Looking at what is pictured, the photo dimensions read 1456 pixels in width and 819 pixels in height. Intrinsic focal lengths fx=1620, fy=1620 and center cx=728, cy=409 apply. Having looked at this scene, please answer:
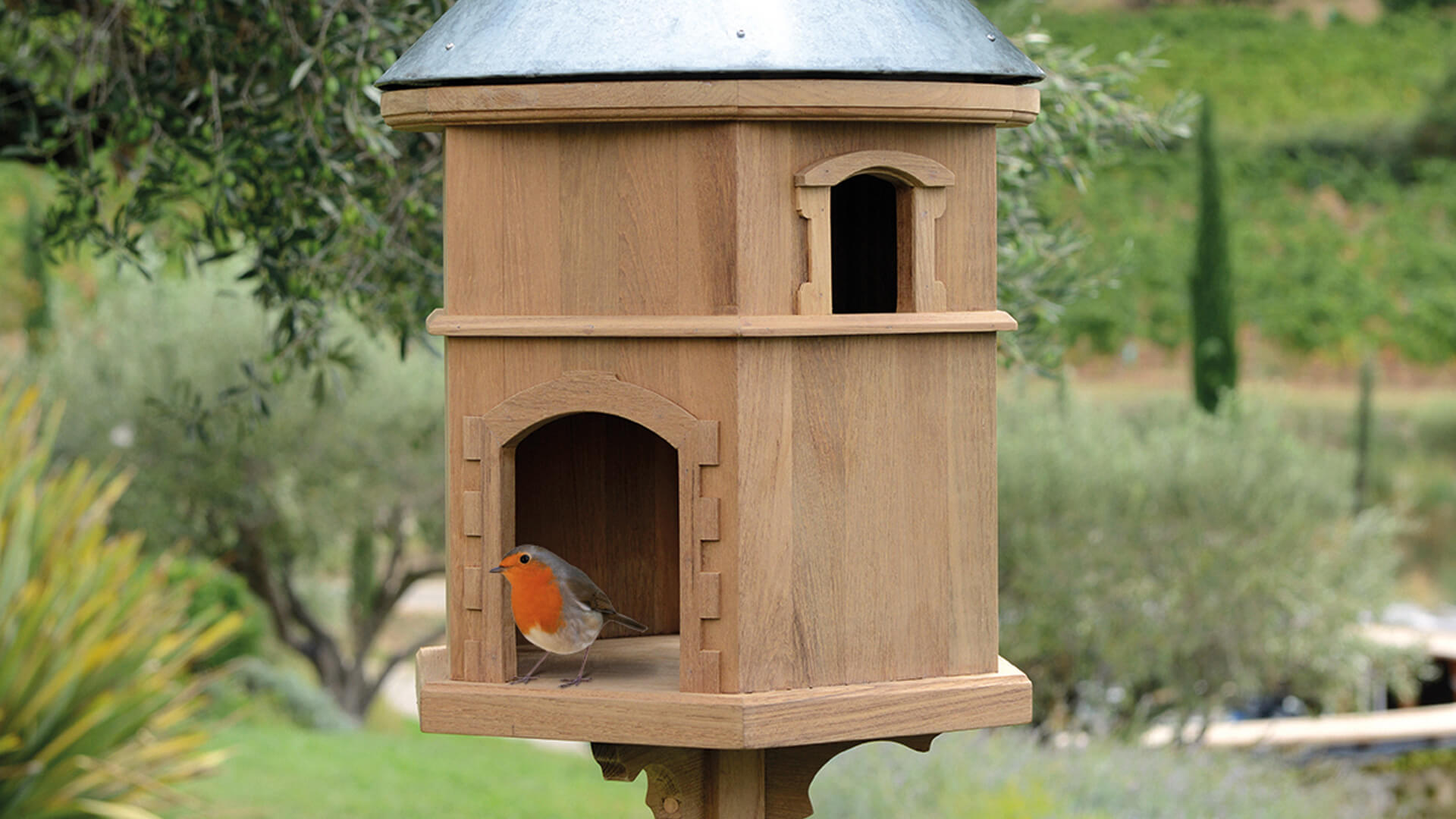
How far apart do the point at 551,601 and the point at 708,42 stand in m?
1.02

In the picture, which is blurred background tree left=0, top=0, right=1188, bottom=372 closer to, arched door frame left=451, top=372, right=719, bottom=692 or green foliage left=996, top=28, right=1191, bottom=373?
green foliage left=996, top=28, right=1191, bottom=373

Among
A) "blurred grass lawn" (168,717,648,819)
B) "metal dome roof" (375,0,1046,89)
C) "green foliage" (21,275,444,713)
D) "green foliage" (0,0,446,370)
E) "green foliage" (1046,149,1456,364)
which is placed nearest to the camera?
"metal dome roof" (375,0,1046,89)

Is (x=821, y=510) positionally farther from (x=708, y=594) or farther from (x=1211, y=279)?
(x=1211, y=279)

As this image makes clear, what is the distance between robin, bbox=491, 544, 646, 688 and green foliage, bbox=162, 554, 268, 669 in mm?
10114

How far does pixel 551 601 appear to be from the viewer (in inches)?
114

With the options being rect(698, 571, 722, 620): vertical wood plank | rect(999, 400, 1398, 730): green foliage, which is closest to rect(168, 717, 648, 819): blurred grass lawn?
rect(999, 400, 1398, 730): green foliage

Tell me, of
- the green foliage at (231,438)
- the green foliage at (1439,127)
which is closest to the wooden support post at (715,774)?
the green foliage at (231,438)

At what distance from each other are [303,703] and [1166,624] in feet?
23.2

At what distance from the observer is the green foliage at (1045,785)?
848 cm

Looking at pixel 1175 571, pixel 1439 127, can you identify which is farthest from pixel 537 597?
pixel 1439 127

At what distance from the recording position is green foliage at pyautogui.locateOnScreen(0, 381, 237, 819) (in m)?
5.80

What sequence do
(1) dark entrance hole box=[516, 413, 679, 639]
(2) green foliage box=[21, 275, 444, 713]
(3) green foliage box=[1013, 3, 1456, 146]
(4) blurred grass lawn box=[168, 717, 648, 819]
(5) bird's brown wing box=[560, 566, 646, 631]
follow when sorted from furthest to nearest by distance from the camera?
1. (3) green foliage box=[1013, 3, 1456, 146]
2. (2) green foliage box=[21, 275, 444, 713]
3. (4) blurred grass lawn box=[168, 717, 648, 819]
4. (1) dark entrance hole box=[516, 413, 679, 639]
5. (5) bird's brown wing box=[560, 566, 646, 631]

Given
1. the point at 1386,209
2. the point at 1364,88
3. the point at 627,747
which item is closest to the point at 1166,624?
the point at 627,747

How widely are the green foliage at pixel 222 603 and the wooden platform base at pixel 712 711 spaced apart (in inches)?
397
